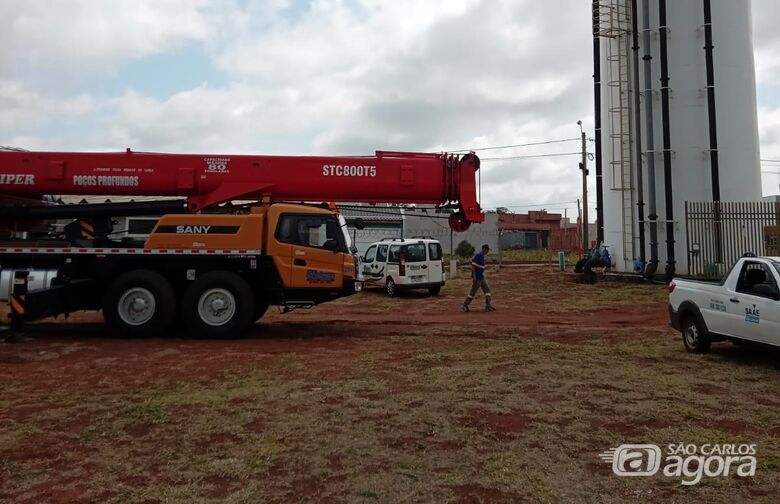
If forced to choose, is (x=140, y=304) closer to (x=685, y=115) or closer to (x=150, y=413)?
(x=150, y=413)

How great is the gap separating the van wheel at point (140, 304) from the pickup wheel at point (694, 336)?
867cm

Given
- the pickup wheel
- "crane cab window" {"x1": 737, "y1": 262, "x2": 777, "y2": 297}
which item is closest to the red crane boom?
the pickup wheel

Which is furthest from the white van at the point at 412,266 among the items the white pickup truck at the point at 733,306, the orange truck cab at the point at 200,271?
the white pickup truck at the point at 733,306

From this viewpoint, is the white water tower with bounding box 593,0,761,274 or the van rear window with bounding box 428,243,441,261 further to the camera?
the white water tower with bounding box 593,0,761,274

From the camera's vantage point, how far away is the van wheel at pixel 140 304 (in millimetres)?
10555

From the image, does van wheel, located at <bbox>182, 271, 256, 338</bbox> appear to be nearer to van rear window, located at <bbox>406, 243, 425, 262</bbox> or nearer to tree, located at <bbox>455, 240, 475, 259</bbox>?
van rear window, located at <bbox>406, 243, 425, 262</bbox>

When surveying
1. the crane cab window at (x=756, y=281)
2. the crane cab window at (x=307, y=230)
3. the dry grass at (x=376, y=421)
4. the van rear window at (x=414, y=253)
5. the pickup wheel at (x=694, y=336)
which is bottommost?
the dry grass at (x=376, y=421)

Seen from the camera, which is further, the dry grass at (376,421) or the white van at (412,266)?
the white van at (412,266)

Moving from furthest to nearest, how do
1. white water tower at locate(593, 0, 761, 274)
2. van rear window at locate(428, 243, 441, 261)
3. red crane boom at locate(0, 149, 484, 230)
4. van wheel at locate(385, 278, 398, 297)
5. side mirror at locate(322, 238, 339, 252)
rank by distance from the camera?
1. white water tower at locate(593, 0, 761, 274)
2. van wheel at locate(385, 278, 398, 297)
3. van rear window at locate(428, 243, 441, 261)
4. side mirror at locate(322, 238, 339, 252)
5. red crane boom at locate(0, 149, 484, 230)

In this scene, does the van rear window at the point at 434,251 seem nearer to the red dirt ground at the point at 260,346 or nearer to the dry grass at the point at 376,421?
the red dirt ground at the point at 260,346
